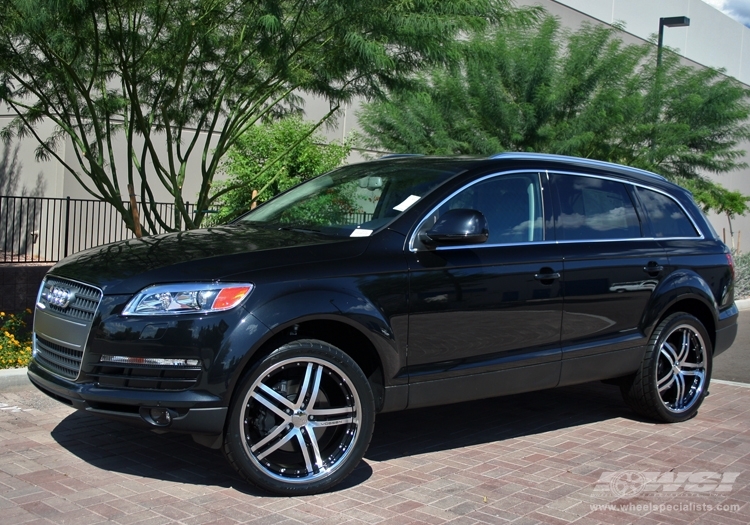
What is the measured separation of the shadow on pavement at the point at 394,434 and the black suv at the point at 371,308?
52 centimetres

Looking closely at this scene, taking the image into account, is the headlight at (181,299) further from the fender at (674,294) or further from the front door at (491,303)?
the fender at (674,294)

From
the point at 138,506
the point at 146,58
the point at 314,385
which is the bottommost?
the point at 138,506

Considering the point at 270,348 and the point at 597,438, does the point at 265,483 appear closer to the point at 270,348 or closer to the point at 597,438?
the point at 270,348

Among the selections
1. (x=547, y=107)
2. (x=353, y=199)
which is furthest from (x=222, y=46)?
(x=547, y=107)

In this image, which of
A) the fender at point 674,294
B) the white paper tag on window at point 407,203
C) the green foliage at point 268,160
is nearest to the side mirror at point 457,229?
the white paper tag on window at point 407,203

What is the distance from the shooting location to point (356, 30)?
26.4 feet

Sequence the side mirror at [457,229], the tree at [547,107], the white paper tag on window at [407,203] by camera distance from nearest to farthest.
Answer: the side mirror at [457,229], the white paper tag on window at [407,203], the tree at [547,107]

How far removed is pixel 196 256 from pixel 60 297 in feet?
2.86

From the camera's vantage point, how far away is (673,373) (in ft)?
22.3

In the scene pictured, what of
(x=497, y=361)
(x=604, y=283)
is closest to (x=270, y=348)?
(x=497, y=361)

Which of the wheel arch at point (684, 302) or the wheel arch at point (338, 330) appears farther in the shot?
the wheel arch at point (684, 302)

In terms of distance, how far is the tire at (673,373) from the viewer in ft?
21.6

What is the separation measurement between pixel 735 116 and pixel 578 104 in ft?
12.5

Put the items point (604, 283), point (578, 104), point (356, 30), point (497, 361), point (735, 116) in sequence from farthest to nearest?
point (735, 116)
point (578, 104)
point (356, 30)
point (604, 283)
point (497, 361)
